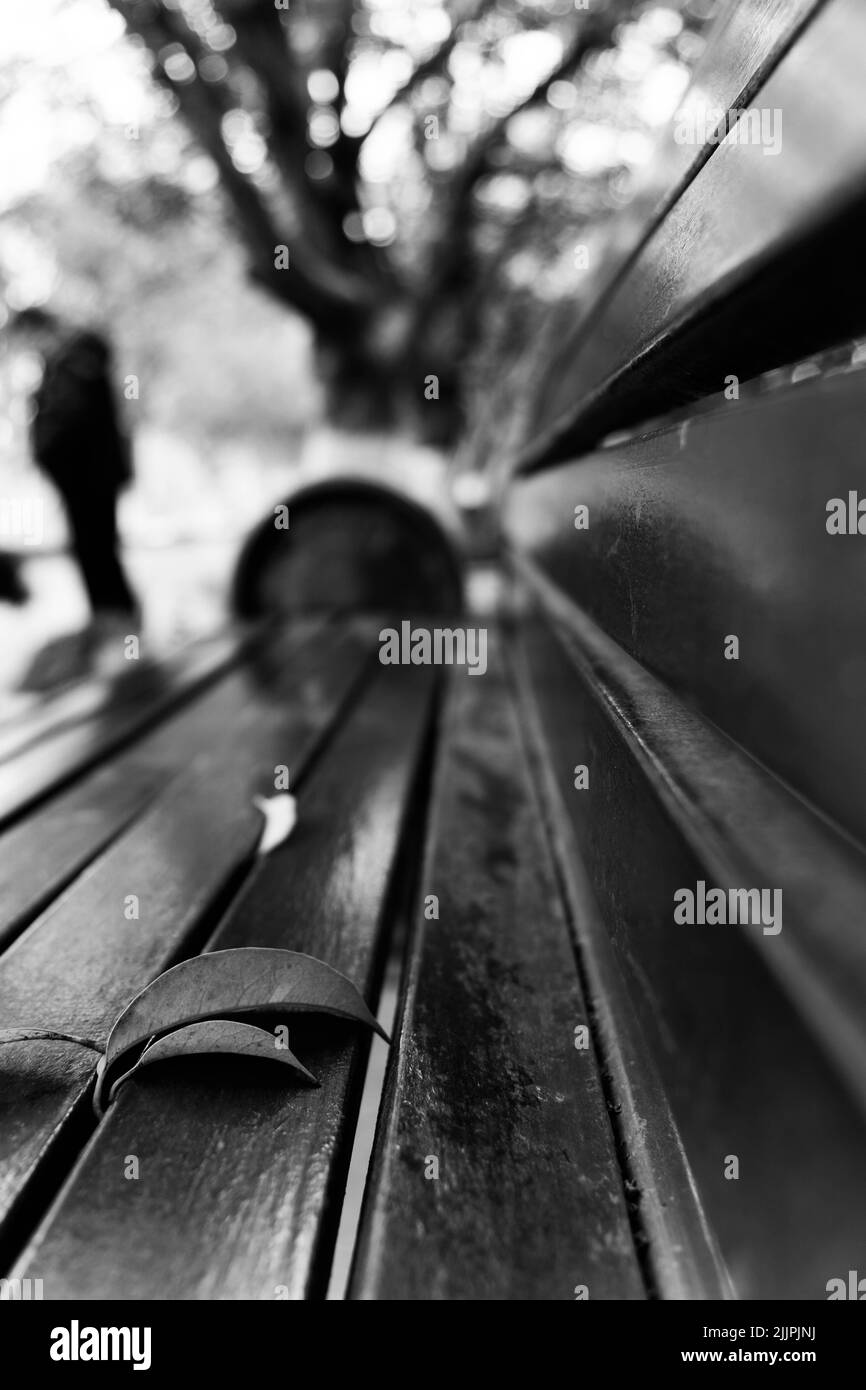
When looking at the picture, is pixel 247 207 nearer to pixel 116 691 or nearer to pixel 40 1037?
pixel 116 691

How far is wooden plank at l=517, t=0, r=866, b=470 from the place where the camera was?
0.35 meters

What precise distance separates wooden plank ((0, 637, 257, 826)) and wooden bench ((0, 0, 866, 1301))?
0.18 m

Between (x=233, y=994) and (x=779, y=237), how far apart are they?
0.51 m

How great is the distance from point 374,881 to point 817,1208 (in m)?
0.61

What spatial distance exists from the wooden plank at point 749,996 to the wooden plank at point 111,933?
33 centimetres

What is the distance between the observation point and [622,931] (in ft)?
2.14

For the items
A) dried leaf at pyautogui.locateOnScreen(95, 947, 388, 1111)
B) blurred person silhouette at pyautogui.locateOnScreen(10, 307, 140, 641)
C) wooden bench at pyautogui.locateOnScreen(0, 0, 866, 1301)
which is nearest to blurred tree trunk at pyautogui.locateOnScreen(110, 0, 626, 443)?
blurred person silhouette at pyautogui.locateOnScreen(10, 307, 140, 641)

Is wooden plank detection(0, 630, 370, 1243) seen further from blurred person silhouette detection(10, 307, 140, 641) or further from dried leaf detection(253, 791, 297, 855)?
blurred person silhouette detection(10, 307, 140, 641)

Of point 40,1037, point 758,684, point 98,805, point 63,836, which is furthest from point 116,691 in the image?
point 758,684

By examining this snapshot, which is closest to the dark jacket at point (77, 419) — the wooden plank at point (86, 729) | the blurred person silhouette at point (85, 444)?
the blurred person silhouette at point (85, 444)

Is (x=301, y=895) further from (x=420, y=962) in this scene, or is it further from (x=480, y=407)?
(x=480, y=407)

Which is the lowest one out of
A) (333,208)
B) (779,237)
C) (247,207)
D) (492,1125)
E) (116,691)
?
(492,1125)

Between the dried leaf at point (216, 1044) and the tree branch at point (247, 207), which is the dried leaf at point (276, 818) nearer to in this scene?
the dried leaf at point (216, 1044)

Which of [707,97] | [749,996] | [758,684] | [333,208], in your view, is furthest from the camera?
[333,208]
